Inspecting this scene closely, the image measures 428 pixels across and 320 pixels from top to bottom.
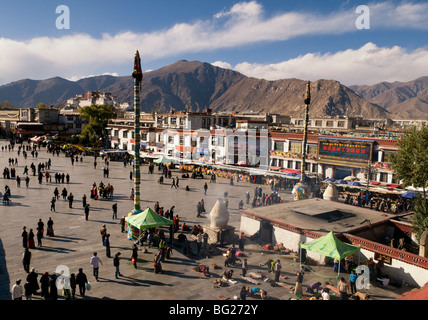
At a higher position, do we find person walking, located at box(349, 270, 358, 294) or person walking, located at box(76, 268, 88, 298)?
person walking, located at box(76, 268, 88, 298)

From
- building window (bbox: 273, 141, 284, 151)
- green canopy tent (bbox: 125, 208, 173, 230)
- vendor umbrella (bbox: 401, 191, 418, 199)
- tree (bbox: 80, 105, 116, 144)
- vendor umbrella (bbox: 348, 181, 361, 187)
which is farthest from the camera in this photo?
tree (bbox: 80, 105, 116, 144)

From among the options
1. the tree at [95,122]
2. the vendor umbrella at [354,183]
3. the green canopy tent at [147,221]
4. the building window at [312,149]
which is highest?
the tree at [95,122]

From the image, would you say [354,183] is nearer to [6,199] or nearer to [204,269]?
[204,269]

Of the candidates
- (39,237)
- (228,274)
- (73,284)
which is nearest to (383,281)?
(228,274)

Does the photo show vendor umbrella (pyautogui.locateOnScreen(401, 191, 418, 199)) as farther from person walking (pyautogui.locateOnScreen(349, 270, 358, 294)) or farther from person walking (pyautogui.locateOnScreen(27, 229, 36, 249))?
person walking (pyautogui.locateOnScreen(27, 229, 36, 249))

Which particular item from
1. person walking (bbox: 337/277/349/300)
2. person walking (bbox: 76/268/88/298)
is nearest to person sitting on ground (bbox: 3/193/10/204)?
person walking (bbox: 76/268/88/298)

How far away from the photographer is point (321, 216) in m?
20.7

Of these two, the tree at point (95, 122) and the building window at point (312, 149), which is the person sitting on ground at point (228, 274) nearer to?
the building window at point (312, 149)

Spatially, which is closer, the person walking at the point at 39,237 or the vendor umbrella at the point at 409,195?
the person walking at the point at 39,237

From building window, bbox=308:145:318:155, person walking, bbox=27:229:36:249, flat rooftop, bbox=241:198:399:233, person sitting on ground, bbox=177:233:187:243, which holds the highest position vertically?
building window, bbox=308:145:318:155

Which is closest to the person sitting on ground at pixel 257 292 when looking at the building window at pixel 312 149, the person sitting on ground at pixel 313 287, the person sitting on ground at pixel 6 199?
the person sitting on ground at pixel 313 287

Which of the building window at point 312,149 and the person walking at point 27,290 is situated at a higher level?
the building window at point 312,149

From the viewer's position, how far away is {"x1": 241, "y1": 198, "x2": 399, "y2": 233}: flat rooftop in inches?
753

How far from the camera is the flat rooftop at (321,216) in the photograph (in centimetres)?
1913
